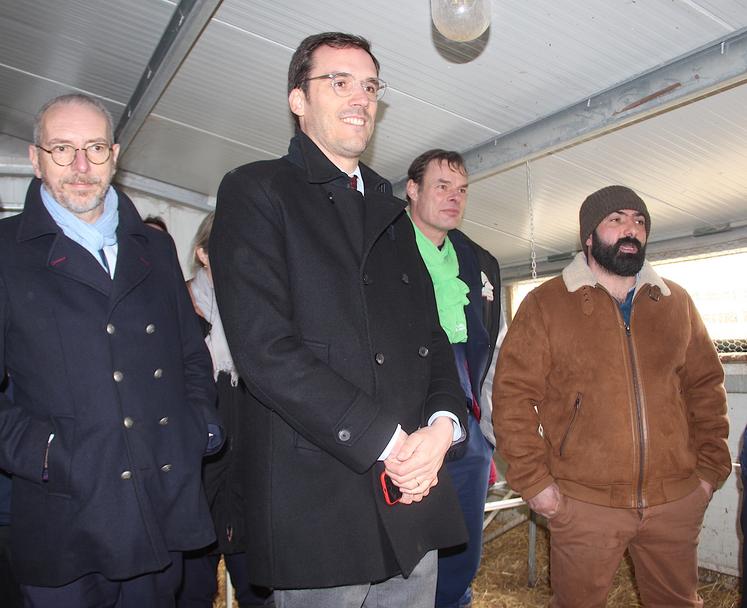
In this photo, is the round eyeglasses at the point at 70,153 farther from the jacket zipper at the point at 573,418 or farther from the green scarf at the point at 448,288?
the jacket zipper at the point at 573,418

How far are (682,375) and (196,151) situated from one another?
159 inches

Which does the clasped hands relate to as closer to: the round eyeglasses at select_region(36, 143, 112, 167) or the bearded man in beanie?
the round eyeglasses at select_region(36, 143, 112, 167)

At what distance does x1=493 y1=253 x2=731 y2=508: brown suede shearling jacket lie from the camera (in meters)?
2.33

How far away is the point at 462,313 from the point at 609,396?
0.63 m

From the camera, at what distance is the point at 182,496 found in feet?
5.16

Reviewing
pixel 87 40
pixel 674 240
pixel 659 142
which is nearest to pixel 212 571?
pixel 659 142

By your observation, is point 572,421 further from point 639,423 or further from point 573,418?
point 639,423

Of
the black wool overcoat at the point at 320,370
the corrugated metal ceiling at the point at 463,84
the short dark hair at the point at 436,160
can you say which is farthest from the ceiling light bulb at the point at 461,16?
the black wool overcoat at the point at 320,370

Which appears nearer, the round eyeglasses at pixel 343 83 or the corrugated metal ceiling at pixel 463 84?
the round eyeglasses at pixel 343 83

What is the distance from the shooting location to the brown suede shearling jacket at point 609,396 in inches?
91.9

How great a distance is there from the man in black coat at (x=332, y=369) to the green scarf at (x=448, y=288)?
1.02 m

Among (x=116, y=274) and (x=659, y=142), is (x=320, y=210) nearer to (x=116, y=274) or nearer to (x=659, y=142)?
(x=116, y=274)

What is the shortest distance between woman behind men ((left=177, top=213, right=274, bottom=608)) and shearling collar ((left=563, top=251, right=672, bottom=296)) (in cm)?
132

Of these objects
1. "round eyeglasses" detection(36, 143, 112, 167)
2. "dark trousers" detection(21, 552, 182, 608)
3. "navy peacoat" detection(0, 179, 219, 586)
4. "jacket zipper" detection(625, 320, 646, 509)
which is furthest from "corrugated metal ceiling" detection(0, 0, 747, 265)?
"dark trousers" detection(21, 552, 182, 608)
